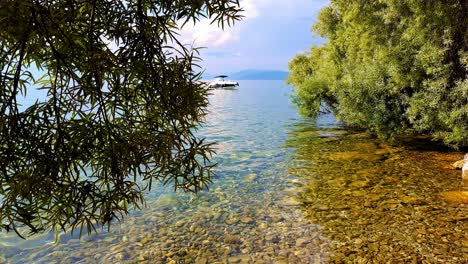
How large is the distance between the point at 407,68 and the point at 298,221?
8761 mm

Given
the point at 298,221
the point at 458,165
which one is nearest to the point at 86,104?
the point at 298,221

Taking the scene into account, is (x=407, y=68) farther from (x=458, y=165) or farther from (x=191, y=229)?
(x=191, y=229)

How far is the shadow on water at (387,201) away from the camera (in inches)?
243

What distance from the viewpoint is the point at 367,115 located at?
15.0m

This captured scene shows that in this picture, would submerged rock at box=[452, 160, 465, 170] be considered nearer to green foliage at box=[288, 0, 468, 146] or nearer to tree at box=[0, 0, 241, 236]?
green foliage at box=[288, 0, 468, 146]

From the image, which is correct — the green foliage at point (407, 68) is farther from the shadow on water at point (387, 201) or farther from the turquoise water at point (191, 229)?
the turquoise water at point (191, 229)

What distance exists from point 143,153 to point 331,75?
18438 mm

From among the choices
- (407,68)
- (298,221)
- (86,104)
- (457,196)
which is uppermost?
(407,68)

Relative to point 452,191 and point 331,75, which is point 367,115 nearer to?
point 331,75

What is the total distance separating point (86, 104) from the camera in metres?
2.49

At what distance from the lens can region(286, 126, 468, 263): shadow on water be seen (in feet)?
20.3

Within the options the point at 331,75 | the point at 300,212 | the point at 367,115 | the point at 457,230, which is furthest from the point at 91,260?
the point at 331,75

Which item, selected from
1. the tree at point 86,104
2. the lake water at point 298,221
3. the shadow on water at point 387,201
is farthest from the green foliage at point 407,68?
the tree at point 86,104

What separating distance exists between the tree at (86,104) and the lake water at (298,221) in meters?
4.32
